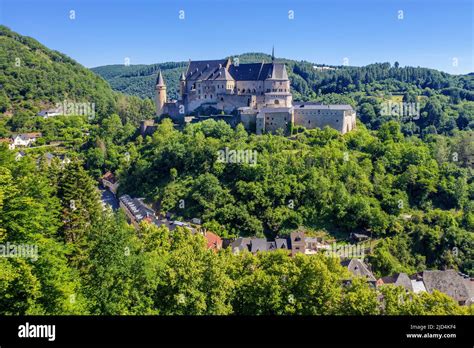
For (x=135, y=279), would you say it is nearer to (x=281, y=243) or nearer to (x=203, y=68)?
(x=281, y=243)

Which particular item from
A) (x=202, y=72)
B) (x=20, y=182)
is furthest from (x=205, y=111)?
(x=20, y=182)

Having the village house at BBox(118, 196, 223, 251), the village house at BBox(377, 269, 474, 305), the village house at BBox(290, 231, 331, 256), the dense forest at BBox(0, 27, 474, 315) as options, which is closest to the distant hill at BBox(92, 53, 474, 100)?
the dense forest at BBox(0, 27, 474, 315)

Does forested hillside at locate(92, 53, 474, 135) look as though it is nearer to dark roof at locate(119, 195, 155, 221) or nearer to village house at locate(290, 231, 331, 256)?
village house at locate(290, 231, 331, 256)

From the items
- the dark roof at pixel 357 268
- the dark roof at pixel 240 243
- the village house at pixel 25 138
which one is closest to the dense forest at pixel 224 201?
the village house at pixel 25 138

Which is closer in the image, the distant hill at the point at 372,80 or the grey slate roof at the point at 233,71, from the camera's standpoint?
the grey slate roof at the point at 233,71

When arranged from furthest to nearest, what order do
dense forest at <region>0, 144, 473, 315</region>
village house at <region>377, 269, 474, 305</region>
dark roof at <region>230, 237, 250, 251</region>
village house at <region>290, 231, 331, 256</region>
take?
village house at <region>290, 231, 331, 256</region> → dark roof at <region>230, 237, 250, 251</region> → village house at <region>377, 269, 474, 305</region> → dense forest at <region>0, 144, 473, 315</region>

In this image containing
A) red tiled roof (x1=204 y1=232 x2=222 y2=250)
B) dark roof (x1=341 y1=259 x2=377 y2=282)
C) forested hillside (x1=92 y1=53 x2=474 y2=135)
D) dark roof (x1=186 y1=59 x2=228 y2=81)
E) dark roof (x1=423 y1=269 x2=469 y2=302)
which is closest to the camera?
dark roof (x1=341 y1=259 x2=377 y2=282)

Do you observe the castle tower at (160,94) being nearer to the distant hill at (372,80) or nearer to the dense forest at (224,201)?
the dense forest at (224,201)

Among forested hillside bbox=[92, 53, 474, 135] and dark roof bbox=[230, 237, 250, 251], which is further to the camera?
forested hillside bbox=[92, 53, 474, 135]
